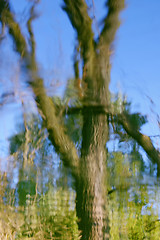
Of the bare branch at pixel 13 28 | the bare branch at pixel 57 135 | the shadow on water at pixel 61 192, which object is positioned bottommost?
the shadow on water at pixel 61 192

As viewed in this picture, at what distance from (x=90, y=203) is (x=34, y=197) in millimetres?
1005

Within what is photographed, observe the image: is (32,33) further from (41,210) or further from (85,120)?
(41,210)

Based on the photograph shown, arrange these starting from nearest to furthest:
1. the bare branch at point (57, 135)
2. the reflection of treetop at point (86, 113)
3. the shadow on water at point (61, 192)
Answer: the shadow on water at point (61, 192) < the reflection of treetop at point (86, 113) < the bare branch at point (57, 135)

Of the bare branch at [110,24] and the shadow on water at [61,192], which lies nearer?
the shadow on water at [61,192]

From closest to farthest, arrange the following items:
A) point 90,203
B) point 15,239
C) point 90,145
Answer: point 15,239 → point 90,203 → point 90,145

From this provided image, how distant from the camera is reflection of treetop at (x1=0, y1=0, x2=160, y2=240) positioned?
4328 millimetres

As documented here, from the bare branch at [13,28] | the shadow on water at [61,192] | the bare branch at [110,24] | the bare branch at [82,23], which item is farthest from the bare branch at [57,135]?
the bare branch at [110,24]

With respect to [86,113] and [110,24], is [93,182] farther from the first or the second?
[110,24]

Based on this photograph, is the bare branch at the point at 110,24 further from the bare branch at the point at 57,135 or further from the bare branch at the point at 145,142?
the bare branch at the point at 145,142

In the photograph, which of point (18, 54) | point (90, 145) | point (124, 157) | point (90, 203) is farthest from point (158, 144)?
point (18, 54)

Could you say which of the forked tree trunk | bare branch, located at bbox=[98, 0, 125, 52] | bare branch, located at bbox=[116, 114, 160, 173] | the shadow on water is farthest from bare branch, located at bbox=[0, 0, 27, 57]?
bare branch, located at bbox=[116, 114, 160, 173]

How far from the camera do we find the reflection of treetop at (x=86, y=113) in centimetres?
433

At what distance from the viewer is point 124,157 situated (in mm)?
5574

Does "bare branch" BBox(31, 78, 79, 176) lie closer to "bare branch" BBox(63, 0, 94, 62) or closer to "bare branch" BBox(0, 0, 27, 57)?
"bare branch" BBox(0, 0, 27, 57)
